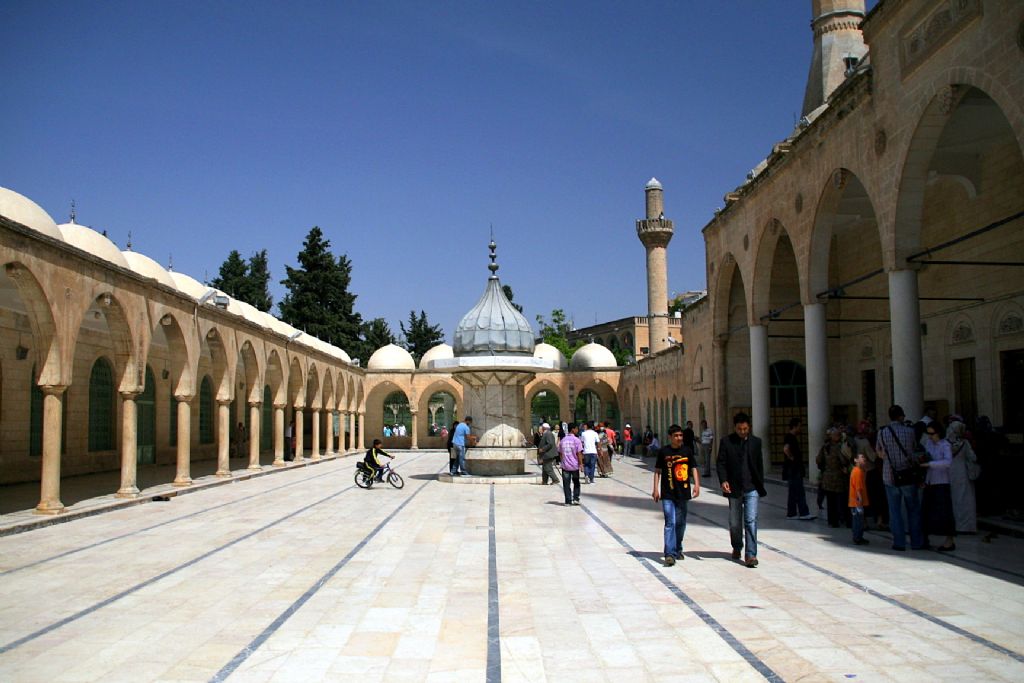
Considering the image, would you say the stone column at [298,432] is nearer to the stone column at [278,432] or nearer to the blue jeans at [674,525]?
the stone column at [278,432]

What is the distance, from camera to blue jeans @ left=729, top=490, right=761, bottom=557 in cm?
787

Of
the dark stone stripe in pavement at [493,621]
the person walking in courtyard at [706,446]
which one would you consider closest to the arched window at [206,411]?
the person walking in courtyard at [706,446]

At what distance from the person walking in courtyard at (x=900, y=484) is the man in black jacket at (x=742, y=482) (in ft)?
5.42

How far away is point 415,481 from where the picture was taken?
19.2m

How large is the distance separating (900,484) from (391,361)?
3212cm

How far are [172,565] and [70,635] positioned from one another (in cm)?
265

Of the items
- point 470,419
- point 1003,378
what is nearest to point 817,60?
point 1003,378

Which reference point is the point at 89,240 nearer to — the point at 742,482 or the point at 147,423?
the point at 147,423

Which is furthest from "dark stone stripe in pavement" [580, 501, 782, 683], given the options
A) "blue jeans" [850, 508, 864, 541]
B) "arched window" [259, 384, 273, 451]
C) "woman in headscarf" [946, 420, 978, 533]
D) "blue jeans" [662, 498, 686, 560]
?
"arched window" [259, 384, 273, 451]

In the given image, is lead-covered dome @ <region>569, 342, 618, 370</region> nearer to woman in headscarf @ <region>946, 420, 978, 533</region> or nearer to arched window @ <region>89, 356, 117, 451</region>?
arched window @ <region>89, 356, 117, 451</region>

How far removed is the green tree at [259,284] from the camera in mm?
51688

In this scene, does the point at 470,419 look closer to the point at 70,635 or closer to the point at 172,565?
the point at 172,565

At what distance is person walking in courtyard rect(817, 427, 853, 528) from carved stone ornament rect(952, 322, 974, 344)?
5.69m

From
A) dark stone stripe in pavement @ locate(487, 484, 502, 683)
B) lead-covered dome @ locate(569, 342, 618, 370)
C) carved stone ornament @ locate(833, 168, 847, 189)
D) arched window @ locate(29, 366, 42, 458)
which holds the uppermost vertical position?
carved stone ornament @ locate(833, 168, 847, 189)
